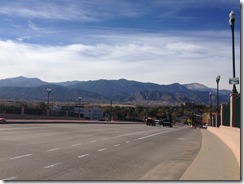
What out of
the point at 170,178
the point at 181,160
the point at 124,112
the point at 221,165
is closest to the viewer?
the point at 170,178

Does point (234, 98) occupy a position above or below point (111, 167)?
above

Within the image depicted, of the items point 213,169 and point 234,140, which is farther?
Result: point 234,140

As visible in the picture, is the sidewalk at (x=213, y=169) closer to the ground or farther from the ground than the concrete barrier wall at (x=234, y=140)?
closer to the ground

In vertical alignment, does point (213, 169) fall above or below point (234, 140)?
below

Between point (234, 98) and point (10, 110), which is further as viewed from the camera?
point (10, 110)

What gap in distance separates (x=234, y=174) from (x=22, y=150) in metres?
8.46

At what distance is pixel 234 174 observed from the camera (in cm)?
1192

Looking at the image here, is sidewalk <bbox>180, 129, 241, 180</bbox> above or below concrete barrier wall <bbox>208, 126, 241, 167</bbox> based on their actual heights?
below

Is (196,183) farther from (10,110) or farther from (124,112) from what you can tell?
(124,112)

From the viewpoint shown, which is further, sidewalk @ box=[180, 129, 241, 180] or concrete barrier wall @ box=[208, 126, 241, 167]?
concrete barrier wall @ box=[208, 126, 241, 167]

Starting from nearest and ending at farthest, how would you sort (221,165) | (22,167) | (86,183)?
(86,183) → (22,167) → (221,165)

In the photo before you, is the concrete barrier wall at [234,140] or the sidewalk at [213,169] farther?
the concrete barrier wall at [234,140]

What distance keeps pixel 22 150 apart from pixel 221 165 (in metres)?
7.55

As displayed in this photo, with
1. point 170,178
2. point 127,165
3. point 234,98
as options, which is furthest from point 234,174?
point 234,98
